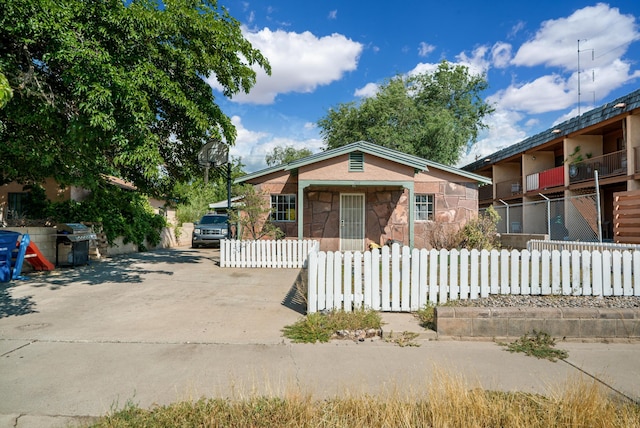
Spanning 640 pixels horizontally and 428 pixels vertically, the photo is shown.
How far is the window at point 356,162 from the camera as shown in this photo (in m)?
14.2

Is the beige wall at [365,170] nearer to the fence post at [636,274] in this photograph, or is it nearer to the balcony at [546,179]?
the fence post at [636,274]

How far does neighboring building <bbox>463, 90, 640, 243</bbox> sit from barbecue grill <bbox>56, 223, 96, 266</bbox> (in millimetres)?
16145

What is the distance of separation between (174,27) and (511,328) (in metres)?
9.45

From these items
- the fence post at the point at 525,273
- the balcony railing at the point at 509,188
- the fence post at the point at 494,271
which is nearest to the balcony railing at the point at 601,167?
the balcony railing at the point at 509,188

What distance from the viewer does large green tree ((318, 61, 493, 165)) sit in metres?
30.1

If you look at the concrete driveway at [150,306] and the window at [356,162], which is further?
the window at [356,162]

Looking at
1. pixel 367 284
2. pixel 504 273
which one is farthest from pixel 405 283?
pixel 504 273

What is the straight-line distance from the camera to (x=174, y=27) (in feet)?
30.1

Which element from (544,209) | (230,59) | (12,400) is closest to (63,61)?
(230,59)

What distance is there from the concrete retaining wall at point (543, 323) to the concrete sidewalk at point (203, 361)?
0.67 ft

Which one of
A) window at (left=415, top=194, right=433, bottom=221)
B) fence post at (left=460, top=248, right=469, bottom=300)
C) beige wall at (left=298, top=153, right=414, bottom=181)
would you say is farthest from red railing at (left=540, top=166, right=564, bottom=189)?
fence post at (left=460, top=248, right=469, bottom=300)

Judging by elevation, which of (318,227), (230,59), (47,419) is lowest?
(47,419)

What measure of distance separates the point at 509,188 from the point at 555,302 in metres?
23.5

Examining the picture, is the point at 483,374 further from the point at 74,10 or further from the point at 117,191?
the point at 117,191
